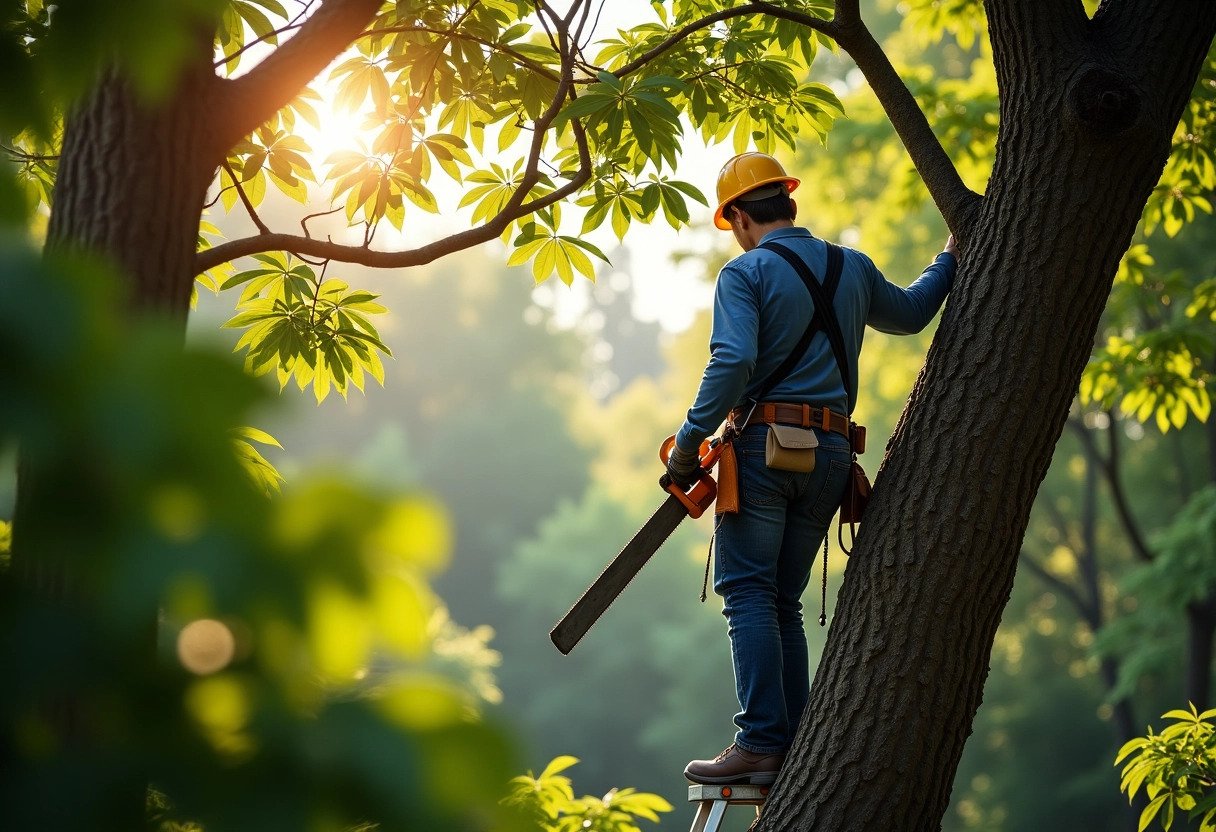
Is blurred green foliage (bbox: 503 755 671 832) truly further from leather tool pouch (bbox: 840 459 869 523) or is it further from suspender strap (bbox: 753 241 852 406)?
suspender strap (bbox: 753 241 852 406)

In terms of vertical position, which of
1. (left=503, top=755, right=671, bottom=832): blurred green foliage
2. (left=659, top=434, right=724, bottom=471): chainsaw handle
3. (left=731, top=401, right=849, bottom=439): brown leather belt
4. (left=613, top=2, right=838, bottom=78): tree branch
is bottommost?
(left=503, top=755, right=671, bottom=832): blurred green foliage

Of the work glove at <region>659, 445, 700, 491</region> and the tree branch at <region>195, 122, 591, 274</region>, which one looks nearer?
the tree branch at <region>195, 122, 591, 274</region>

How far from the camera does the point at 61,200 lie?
66.5 inches

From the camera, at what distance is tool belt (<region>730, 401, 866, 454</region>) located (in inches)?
118

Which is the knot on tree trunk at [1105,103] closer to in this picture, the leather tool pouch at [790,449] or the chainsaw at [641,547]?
the leather tool pouch at [790,449]

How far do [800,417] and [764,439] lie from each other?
0.40ft

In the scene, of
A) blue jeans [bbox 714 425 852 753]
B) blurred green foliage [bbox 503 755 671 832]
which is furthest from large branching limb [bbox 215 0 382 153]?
blurred green foliage [bbox 503 755 671 832]

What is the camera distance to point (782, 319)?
10.1 feet

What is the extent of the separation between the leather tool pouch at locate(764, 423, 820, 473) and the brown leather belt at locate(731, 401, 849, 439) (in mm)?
77

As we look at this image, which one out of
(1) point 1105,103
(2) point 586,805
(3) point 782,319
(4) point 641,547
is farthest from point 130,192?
(2) point 586,805

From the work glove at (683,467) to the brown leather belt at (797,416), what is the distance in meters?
0.16

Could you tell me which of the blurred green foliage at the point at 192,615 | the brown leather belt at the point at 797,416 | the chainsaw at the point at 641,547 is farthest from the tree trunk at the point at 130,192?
the brown leather belt at the point at 797,416

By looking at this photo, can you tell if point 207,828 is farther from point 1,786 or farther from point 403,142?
point 403,142

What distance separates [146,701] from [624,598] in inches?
1173
